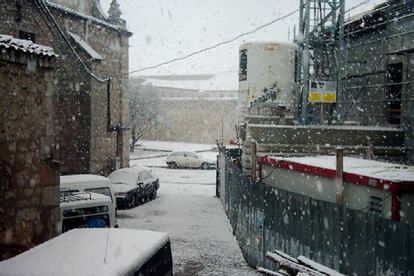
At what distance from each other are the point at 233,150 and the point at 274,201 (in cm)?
1384

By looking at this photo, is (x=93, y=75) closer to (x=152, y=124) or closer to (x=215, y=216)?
(x=215, y=216)

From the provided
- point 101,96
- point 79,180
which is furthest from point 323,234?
point 101,96

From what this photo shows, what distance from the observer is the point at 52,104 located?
8844 mm

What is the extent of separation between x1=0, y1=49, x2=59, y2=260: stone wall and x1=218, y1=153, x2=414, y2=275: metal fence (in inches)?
171

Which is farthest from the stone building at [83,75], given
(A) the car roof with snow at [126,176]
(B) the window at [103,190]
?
(B) the window at [103,190]

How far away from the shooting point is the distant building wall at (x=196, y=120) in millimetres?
58375

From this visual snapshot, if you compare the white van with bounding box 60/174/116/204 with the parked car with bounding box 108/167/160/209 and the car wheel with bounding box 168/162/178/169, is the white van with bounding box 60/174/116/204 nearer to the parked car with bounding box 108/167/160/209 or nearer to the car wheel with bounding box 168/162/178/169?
the parked car with bounding box 108/167/160/209

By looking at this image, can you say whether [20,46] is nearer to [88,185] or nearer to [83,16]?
[88,185]

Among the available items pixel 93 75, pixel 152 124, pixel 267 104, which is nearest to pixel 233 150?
pixel 267 104

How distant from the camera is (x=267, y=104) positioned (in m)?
24.1

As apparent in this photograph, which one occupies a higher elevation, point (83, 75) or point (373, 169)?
point (83, 75)

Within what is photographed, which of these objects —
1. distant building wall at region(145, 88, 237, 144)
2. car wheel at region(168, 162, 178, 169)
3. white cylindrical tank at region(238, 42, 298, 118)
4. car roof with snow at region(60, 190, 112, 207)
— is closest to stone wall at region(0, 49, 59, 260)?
car roof with snow at region(60, 190, 112, 207)

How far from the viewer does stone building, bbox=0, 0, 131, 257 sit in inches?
305

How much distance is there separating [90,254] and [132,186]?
15173mm
